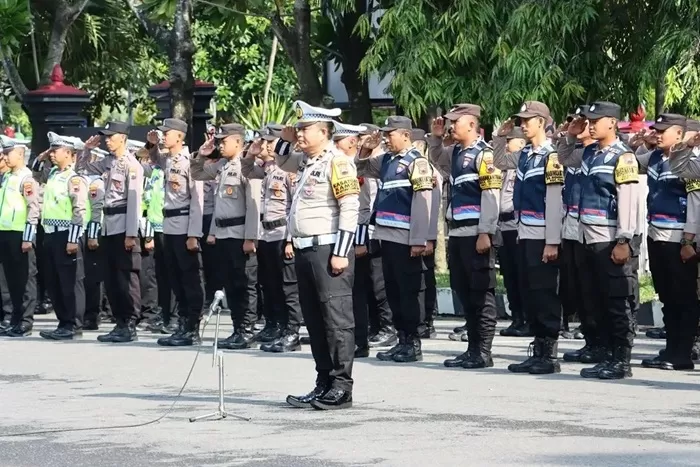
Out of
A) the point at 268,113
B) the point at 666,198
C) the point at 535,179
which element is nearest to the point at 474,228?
the point at 535,179

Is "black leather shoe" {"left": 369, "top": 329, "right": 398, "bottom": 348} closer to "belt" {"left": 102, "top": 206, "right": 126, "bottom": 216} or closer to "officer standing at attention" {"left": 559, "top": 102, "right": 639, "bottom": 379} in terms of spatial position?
"belt" {"left": 102, "top": 206, "right": 126, "bottom": 216}

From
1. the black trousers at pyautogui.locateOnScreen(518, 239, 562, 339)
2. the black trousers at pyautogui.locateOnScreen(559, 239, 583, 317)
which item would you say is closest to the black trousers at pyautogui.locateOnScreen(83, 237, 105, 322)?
the black trousers at pyautogui.locateOnScreen(559, 239, 583, 317)

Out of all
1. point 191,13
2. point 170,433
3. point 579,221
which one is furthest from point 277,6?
point 170,433

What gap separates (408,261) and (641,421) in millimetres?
3911

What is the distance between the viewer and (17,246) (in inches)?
682

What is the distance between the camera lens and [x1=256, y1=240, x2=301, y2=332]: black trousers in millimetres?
14867

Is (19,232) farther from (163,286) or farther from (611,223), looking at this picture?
(611,223)

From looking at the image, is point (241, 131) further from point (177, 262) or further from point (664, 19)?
point (664, 19)

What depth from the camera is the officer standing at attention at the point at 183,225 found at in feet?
50.7

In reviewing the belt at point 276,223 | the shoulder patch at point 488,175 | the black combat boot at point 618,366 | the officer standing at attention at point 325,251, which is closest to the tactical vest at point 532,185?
the shoulder patch at point 488,175

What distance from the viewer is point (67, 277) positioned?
54.3 feet

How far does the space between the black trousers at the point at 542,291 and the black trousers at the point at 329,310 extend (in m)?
2.42

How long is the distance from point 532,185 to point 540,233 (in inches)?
16.8

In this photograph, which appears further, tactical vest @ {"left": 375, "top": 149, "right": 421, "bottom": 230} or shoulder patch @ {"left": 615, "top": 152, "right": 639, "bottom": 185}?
tactical vest @ {"left": 375, "top": 149, "right": 421, "bottom": 230}
